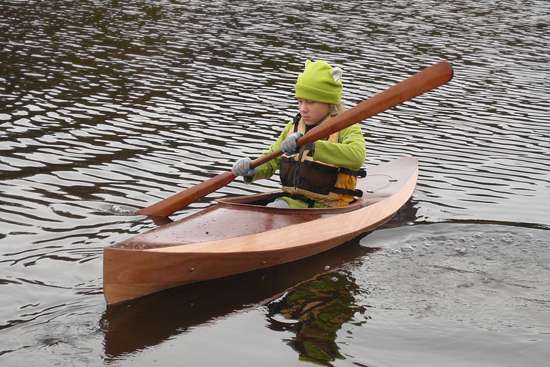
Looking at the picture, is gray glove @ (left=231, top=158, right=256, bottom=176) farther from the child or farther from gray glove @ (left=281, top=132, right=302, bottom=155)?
gray glove @ (left=281, top=132, right=302, bottom=155)

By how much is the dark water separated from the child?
0.59 m

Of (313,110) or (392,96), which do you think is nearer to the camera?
(392,96)

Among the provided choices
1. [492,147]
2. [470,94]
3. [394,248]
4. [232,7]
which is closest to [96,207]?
[394,248]

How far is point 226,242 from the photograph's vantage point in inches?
284

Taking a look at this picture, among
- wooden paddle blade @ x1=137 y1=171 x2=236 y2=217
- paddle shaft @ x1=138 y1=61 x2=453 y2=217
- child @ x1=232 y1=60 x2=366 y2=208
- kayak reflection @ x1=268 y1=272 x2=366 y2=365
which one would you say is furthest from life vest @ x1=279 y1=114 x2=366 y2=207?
kayak reflection @ x1=268 y1=272 x2=366 y2=365

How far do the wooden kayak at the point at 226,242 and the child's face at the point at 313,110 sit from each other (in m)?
0.75

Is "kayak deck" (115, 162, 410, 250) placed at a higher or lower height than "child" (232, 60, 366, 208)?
lower

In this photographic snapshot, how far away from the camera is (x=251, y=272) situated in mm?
7676

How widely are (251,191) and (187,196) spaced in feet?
6.12

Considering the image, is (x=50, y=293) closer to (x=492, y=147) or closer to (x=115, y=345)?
(x=115, y=345)

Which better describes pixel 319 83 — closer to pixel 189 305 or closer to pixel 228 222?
pixel 228 222

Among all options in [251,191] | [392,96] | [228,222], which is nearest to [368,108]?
[392,96]

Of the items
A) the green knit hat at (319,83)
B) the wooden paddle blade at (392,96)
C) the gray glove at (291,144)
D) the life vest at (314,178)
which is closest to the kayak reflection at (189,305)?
the life vest at (314,178)

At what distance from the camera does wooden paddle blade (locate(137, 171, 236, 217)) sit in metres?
8.47
